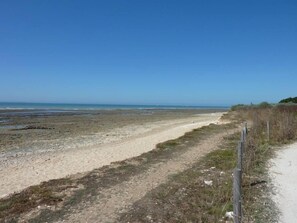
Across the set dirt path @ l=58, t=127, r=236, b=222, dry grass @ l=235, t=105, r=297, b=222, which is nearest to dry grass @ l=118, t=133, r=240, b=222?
dirt path @ l=58, t=127, r=236, b=222

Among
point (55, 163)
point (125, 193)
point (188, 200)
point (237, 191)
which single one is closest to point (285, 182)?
point (188, 200)

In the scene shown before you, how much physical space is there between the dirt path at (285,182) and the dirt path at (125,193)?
2.90 m

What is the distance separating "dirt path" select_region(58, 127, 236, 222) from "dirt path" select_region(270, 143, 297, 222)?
2.90 m

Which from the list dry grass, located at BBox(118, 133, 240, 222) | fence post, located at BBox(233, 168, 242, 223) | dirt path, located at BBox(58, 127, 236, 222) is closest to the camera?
fence post, located at BBox(233, 168, 242, 223)

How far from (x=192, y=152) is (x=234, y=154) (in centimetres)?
190

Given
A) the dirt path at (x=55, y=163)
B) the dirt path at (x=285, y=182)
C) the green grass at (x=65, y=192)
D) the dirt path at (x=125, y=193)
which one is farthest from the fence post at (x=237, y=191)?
the dirt path at (x=55, y=163)

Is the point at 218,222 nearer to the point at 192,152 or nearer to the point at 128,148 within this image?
the point at 192,152

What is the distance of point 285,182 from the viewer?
8508mm

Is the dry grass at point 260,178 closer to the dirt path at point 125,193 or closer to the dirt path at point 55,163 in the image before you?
the dirt path at point 125,193

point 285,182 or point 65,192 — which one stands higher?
point 285,182

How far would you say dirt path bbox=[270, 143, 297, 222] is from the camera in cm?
645

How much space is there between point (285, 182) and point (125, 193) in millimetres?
4281

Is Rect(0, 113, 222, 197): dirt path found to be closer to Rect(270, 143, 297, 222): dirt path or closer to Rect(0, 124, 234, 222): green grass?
Rect(0, 124, 234, 222): green grass

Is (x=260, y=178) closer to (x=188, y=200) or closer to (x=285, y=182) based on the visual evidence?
(x=285, y=182)
